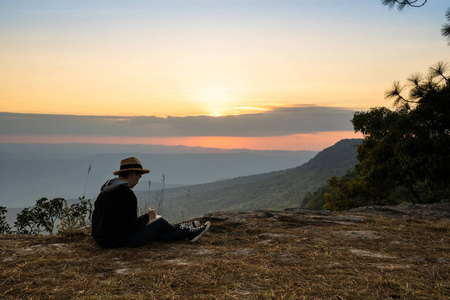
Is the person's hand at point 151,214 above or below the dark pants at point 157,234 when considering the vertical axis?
above

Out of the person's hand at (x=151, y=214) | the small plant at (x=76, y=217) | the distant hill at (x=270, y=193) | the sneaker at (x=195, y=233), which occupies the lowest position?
the distant hill at (x=270, y=193)

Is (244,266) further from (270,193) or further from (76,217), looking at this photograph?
(270,193)

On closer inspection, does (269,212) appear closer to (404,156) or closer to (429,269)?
(429,269)

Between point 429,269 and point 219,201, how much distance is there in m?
175

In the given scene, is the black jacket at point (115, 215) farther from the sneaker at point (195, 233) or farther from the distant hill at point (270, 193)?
the distant hill at point (270, 193)

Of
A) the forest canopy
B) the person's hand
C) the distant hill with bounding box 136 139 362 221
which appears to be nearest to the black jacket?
the person's hand

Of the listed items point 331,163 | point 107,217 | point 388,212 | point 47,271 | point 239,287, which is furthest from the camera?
point 331,163

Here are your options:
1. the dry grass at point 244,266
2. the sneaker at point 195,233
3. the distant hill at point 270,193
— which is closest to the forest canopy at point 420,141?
the dry grass at point 244,266

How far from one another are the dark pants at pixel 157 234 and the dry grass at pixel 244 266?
7.9 inches

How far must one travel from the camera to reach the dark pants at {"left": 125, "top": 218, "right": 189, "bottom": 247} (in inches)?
244

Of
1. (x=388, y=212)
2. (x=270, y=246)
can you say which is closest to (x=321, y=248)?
(x=270, y=246)

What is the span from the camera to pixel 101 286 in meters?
4.14

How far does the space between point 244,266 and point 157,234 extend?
221cm

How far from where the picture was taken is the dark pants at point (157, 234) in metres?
6.20
